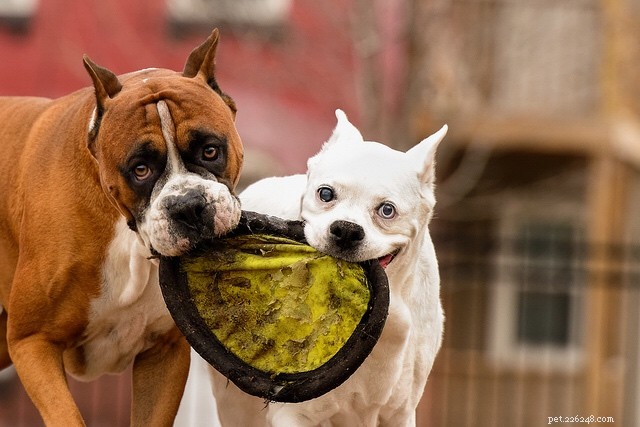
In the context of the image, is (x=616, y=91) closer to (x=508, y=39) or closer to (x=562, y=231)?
(x=508, y=39)

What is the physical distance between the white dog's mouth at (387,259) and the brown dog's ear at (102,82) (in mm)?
1076

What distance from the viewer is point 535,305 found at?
15.2m

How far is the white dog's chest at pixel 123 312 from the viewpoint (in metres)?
4.45

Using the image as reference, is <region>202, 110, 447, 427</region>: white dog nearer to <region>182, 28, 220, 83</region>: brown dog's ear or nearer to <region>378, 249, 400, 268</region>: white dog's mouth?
<region>378, 249, 400, 268</region>: white dog's mouth

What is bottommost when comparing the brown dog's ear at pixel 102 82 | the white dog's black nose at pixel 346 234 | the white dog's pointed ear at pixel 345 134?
the white dog's black nose at pixel 346 234

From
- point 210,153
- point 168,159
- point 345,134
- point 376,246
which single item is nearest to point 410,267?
point 376,246

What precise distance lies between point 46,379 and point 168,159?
932 mm

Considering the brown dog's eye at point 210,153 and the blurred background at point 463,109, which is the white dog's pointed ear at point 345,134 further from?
the blurred background at point 463,109

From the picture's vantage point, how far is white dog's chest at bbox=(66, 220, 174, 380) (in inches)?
175

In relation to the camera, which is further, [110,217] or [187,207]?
[110,217]

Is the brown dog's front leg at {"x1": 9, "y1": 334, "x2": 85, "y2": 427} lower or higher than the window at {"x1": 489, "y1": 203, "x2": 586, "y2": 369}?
higher

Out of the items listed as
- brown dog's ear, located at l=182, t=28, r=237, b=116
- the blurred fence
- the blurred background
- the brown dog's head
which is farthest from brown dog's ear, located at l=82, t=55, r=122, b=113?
the blurred fence

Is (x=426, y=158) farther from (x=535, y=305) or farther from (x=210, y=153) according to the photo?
(x=535, y=305)

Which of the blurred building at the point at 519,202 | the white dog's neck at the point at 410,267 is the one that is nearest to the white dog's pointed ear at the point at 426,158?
the white dog's neck at the point at 410,267
